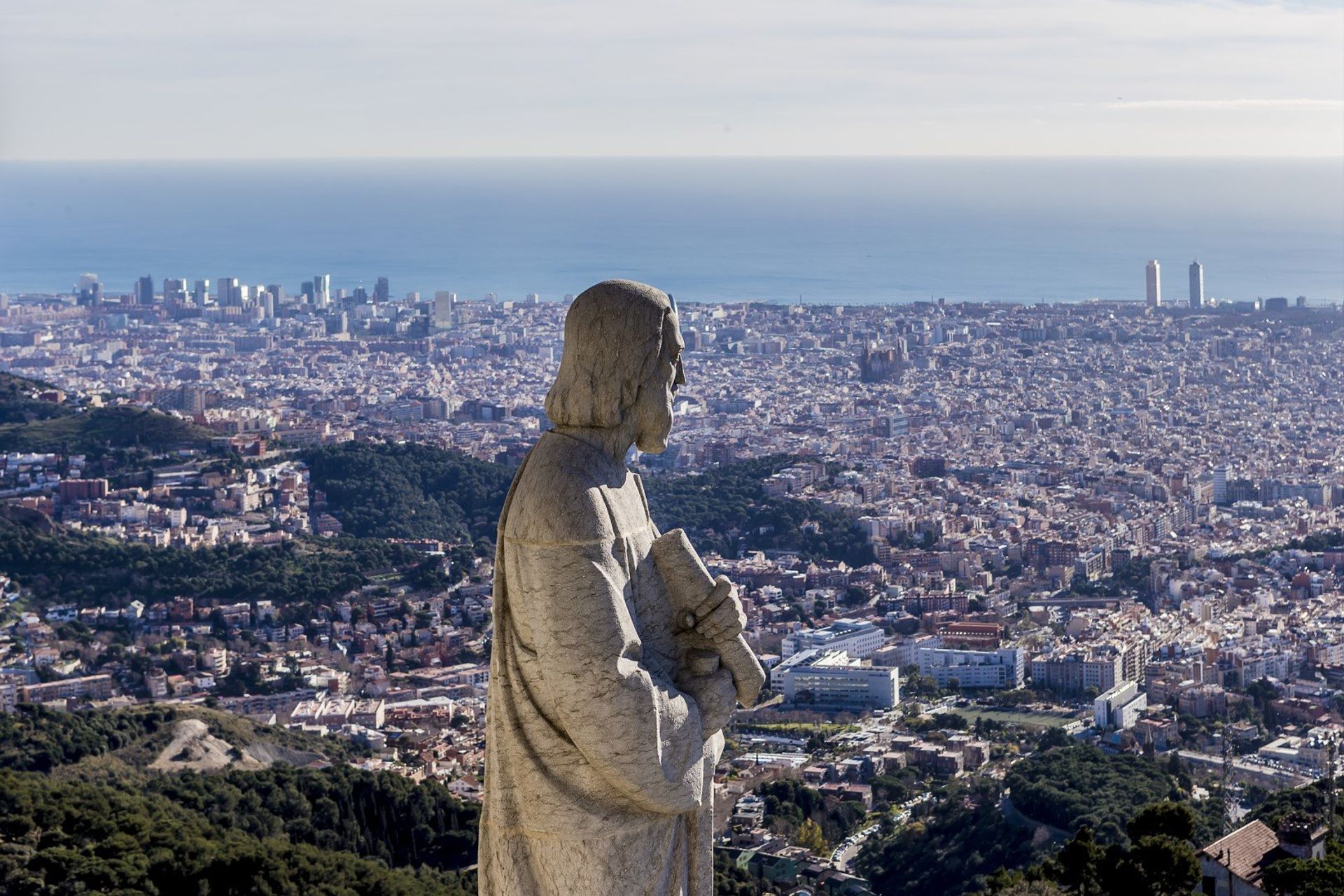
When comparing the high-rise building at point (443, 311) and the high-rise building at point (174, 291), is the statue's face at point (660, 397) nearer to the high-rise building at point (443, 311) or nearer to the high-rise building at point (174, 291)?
the high-rise building at point (443, 311)

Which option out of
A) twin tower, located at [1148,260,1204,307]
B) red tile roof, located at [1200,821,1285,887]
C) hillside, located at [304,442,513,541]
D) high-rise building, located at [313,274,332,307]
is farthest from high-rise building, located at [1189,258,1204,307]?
red tile roof, located at [1200,821,1285,887]

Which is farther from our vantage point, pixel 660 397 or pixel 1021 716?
pixel 1021 716

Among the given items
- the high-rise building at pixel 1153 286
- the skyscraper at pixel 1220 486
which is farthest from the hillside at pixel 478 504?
the high-rise building at pixel 1153 286

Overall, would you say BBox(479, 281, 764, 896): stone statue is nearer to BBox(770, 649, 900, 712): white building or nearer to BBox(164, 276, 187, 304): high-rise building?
BBox(770, 649, 900, 712): white building

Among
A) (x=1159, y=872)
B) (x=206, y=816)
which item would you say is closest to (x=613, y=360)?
(x=1159, y=872)

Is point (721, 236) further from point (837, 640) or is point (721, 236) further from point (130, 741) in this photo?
point (130, 741)

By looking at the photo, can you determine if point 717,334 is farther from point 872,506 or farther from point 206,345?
point 872,506

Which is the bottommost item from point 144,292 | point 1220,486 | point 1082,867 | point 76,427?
point 1220,486
